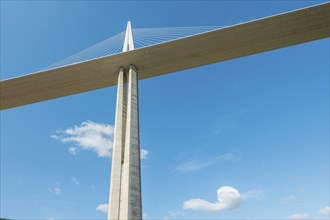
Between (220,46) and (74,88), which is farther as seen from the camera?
(74,88)

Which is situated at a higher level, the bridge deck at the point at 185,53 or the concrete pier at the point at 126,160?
the bridge deck at the point at 185,53

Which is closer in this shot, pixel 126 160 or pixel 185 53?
pixel 126 160

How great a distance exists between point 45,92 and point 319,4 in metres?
16.3

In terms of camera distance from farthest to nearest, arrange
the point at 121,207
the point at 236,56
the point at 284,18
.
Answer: the point at 236,56 → the point at 284,18 → the point at 121,207

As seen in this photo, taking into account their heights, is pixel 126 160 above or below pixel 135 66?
below

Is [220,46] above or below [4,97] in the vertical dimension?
above

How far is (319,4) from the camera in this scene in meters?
14.1

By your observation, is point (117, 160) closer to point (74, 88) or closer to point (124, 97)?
point (124, 97)

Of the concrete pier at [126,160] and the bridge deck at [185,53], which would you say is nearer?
the concrete pier at [126,160]

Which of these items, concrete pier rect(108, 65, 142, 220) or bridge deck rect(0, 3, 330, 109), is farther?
bridge deck rect(0, 3, 330, 109)

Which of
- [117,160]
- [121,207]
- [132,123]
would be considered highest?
[132,123]

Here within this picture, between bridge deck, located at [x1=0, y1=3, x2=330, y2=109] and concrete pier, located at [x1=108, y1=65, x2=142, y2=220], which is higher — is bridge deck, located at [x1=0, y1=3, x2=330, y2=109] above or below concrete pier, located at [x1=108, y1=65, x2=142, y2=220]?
above

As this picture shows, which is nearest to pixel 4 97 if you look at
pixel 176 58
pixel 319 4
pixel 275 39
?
pixel 176 58

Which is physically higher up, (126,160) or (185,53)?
(185,53)
